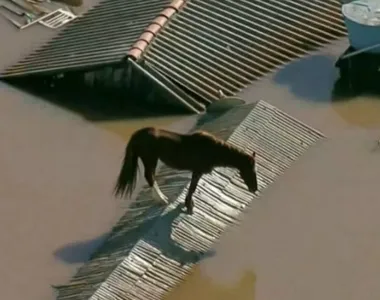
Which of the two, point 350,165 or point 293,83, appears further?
point 293,83

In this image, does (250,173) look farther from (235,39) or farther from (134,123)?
(235,39)

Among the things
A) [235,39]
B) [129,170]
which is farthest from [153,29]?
Result: [129,170]

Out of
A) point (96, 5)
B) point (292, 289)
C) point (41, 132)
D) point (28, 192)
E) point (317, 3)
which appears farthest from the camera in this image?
point (96, 5)

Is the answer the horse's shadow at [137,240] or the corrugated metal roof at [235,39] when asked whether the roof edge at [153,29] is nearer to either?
the corrugated metal roof at [235,39]

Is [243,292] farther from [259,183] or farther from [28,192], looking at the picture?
[28,192]

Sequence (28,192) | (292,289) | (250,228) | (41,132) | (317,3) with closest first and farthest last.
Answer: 1. (292,289)
2. (250,228)
3. (28,192)
4. (41,132)
5. (317,3)

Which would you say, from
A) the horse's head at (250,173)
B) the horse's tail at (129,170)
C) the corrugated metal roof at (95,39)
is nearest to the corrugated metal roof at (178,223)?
the horse's tail at (129,170)

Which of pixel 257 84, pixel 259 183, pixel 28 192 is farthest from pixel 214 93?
pixel 28 192
